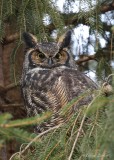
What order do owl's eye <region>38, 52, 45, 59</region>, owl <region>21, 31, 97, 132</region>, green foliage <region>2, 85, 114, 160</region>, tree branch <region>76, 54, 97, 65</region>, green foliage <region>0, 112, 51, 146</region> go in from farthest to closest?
tree branch <region>76, 54, 97, 65</region> → owl's eye <region>38, 52, 45, 59</region> → owl <region>21, 31, 97, 132</region> → green foliage <region>2, 85, 114, 160</region> → green foliage <region>0, 112, 51, 146</region>

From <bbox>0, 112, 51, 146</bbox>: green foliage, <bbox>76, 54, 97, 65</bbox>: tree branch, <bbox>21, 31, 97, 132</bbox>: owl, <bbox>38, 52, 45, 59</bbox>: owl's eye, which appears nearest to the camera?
<bbox>0, 112, 51, 146</bbox>: green foliage

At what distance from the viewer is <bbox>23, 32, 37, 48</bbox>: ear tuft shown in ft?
10.2

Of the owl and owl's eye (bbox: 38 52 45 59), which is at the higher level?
owl's eye (bbox: 38 52 45 59)

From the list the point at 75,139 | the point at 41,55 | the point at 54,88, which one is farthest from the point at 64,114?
A: the point at 41,55

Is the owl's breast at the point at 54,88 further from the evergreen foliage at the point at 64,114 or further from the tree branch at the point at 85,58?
the tree branch at the point at 85,58

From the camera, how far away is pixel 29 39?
3221 millimetres

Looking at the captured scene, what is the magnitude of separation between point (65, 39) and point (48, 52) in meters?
0.15

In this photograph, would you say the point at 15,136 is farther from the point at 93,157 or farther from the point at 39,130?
the point at 39,130

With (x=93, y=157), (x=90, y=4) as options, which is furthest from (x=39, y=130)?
(x=93, y=157)

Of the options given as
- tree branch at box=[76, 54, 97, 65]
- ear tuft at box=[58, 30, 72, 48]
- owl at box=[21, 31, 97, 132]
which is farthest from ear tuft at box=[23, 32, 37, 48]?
tree branch at box=[76, 54, 97, 65]

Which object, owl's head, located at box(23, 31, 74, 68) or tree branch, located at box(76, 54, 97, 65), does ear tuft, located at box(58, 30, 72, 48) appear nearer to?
owl's head, located at box(23, 31, 74, 68)

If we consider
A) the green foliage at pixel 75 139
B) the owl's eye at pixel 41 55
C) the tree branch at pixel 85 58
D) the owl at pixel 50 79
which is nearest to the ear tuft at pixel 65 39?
the owl at pixel 50 79

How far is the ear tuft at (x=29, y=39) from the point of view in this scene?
3118 millimetres

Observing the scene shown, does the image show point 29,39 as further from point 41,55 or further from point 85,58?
point 85,58
